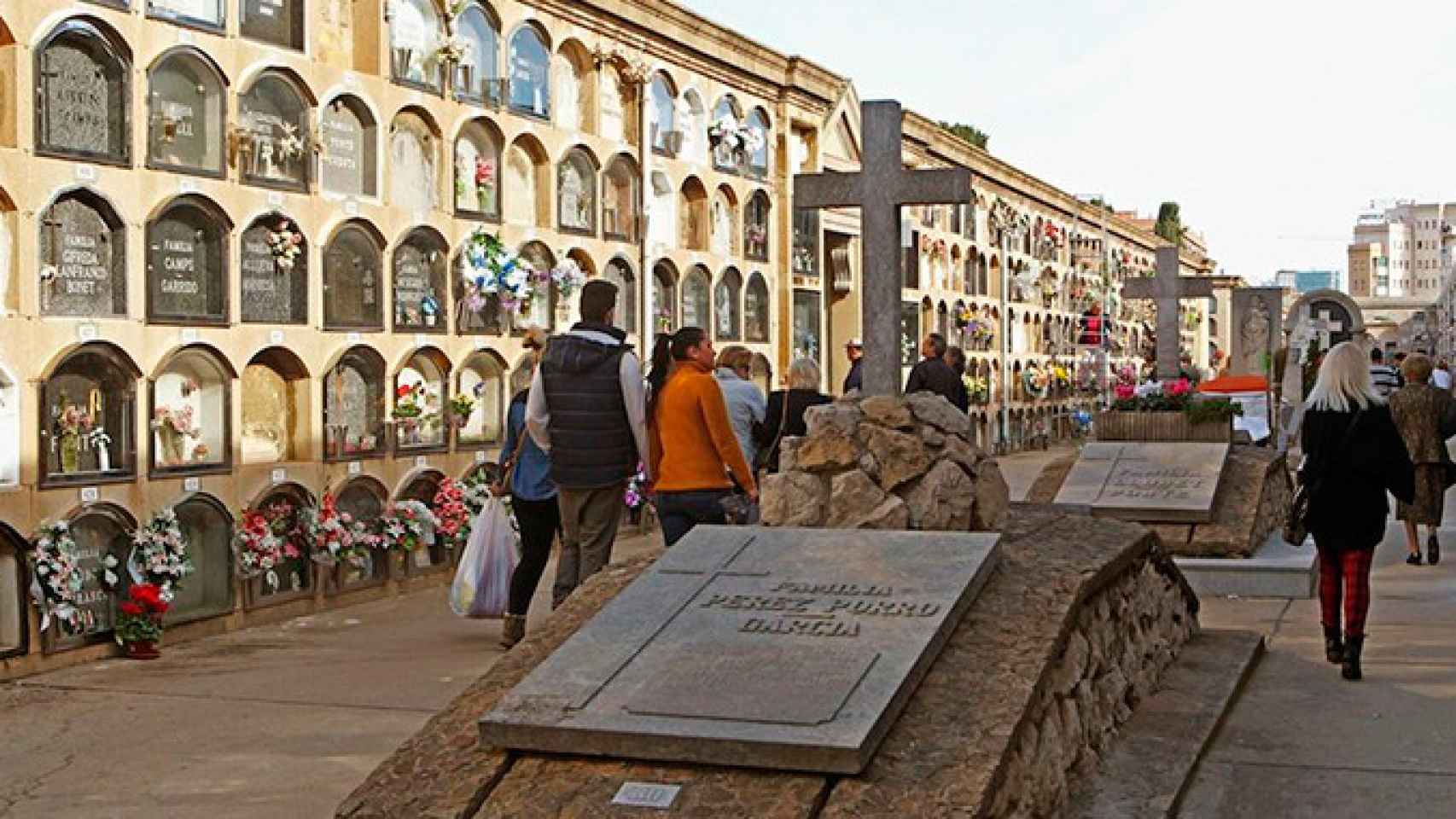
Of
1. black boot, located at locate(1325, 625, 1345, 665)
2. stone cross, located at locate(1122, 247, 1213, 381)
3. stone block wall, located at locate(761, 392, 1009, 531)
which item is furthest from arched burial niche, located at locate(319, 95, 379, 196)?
stone cross, located at locate(1122, 247, 1213, 381)

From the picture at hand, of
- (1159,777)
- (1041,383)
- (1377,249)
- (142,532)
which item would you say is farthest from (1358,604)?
(1377,249)

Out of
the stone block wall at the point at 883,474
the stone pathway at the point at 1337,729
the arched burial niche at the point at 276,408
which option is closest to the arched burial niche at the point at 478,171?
the arched burial niche at the point at 276,408

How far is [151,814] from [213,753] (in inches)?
26.1

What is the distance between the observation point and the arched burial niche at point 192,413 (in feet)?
23.0

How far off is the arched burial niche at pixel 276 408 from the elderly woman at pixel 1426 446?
593cm

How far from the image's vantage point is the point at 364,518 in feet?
27.1

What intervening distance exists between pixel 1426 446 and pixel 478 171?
5.56m

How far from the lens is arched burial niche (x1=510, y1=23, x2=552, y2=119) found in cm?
966

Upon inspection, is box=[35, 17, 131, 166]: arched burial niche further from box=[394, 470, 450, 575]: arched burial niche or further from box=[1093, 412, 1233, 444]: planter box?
box=[1093, 412, 1233, 444]: planter box

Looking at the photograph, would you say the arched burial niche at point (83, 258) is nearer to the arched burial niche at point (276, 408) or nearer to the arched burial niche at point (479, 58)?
the arched burial niche at point (276, 408)

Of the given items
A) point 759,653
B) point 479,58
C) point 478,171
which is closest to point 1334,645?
point 759,653

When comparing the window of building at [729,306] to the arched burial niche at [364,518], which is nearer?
the arched burial niche at [364,518]

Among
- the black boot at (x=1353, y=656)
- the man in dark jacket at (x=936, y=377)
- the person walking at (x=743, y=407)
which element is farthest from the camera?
the man in dark jacket at (x=936, y=377)

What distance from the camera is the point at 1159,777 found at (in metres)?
4.05
